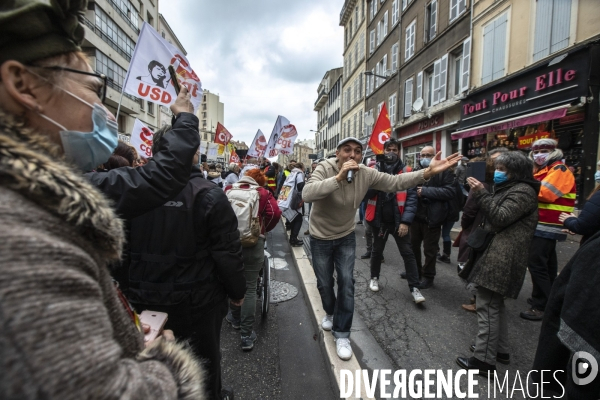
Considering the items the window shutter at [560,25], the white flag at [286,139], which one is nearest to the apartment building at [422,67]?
the window shutter at [560,25]

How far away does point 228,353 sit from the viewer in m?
3.21

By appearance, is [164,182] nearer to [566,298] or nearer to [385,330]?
[566,298]

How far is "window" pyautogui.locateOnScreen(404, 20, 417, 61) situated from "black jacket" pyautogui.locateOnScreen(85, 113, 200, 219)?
1938 centimetres

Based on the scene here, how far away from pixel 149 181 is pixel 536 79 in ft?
37.8

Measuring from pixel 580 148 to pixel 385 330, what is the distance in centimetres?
809

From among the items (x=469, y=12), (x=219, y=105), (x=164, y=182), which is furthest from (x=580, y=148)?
(x=219, y=105)

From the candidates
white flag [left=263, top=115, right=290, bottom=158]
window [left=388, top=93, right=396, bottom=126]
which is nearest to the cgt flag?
white flag [left=263, top=115, right=290, bottom=158]

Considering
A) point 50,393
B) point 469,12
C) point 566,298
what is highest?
point 469,12

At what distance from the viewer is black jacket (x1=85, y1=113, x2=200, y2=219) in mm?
1384

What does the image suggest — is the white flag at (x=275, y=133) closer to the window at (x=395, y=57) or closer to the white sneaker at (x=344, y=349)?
the white sneaker at (x=344, y=349)

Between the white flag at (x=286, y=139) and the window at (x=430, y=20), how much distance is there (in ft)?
31.9

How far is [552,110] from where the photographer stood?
333 inches

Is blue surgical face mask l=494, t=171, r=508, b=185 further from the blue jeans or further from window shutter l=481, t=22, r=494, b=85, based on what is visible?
window shutter l=481, t=22, r=494, b=85

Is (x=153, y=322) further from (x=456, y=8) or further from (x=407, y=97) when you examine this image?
(x=407, y=97)
